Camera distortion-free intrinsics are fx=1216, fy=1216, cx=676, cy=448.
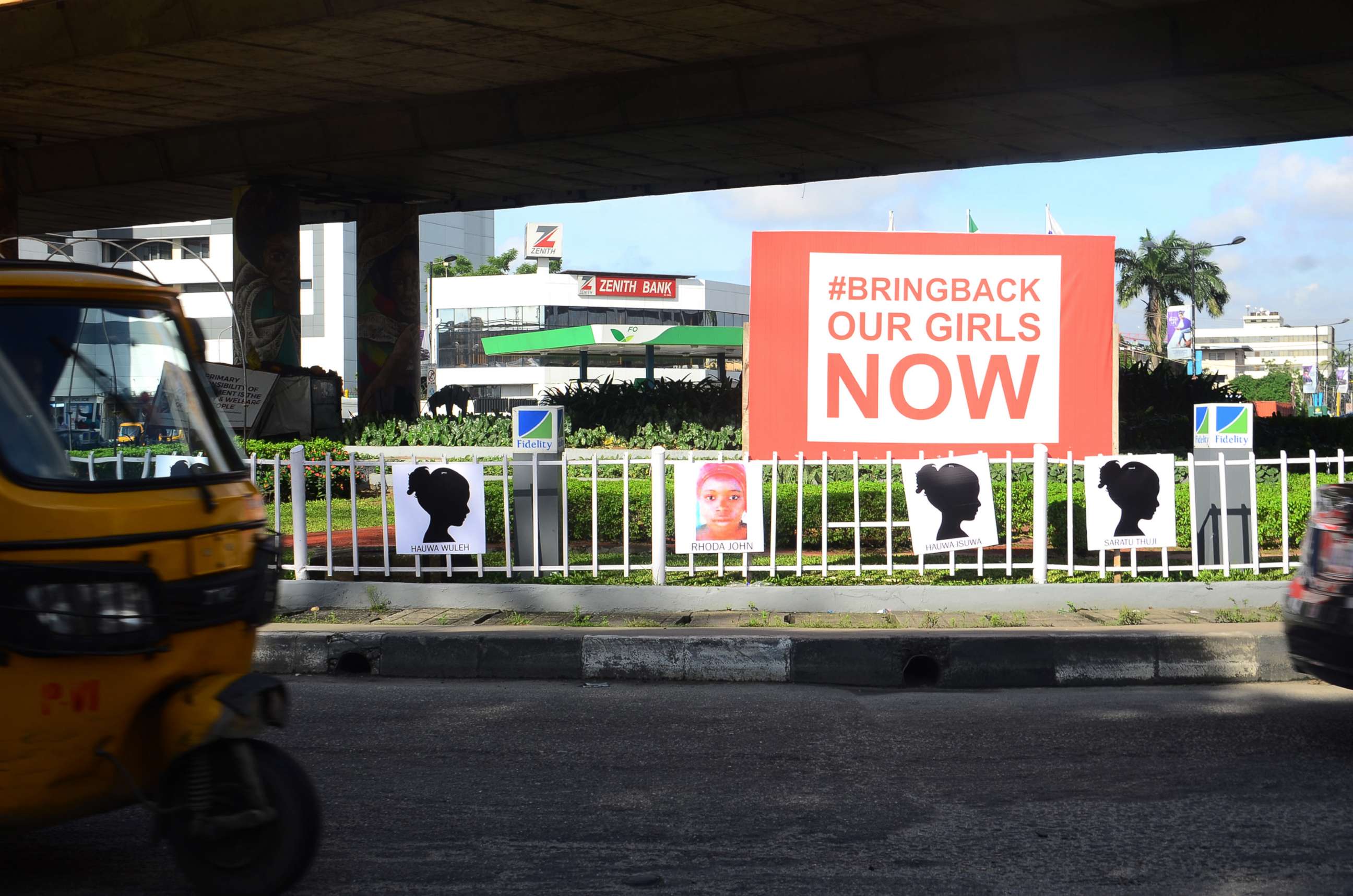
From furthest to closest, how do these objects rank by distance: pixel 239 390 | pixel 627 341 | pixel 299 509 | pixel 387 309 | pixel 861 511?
pixel 627 341 < pixel 387 309 < pixel 239 390 < pixel 861 511 < pixel 299 509

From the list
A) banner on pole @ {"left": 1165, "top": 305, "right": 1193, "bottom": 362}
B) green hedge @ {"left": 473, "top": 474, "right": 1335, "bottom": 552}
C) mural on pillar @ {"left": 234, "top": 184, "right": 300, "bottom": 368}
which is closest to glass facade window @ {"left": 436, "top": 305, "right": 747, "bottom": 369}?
banner on pole @ {"left": 1165, "top": 305, "right": 1193, "bottom": 362}

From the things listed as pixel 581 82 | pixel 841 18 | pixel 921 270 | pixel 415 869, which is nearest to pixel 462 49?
pixel 581 82

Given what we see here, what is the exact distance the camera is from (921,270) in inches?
417

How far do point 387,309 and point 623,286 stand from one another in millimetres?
44459

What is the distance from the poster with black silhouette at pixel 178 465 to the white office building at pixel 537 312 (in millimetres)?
67252

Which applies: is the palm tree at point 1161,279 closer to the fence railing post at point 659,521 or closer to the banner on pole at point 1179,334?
the banner on pole at point 1179,334

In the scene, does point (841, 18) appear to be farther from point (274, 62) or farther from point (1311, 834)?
point (1311, 834)

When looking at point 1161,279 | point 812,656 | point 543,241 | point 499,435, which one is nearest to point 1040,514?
point 812,656

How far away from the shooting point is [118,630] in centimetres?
338

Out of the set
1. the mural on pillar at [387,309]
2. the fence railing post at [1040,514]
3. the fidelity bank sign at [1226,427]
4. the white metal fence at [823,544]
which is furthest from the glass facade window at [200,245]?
the fidelity bank sign at [1226,427]

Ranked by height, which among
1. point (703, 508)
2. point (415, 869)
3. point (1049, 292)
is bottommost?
point (415, 869)

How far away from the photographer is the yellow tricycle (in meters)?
3.32

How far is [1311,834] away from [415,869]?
10.1ft

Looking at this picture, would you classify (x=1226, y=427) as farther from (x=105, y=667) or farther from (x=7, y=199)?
(x=7, y=199)
